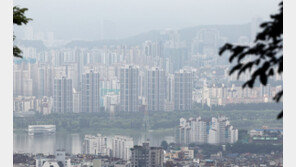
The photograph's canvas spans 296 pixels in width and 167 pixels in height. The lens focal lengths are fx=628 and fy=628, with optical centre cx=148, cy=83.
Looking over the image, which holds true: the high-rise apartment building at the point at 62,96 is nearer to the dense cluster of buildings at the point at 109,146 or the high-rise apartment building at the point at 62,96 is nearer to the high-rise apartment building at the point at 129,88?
the high-rise apartment building at the point at 129,88

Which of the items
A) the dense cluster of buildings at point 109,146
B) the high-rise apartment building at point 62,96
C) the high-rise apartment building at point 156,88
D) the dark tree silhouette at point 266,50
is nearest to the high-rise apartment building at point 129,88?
the high-rise apartment building at point 156,88

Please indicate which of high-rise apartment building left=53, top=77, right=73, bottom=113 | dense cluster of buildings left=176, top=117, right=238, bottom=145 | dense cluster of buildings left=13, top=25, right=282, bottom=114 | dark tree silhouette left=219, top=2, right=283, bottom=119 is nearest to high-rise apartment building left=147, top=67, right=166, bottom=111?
dense cluster of buildings left=13, top=25, right=282, bottom=114

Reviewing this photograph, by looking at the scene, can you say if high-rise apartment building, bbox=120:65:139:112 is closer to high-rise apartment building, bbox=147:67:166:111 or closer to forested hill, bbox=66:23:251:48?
high-rise apartment building, bbox=147:67:166:111

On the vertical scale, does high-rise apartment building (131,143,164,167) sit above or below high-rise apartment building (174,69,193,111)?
below

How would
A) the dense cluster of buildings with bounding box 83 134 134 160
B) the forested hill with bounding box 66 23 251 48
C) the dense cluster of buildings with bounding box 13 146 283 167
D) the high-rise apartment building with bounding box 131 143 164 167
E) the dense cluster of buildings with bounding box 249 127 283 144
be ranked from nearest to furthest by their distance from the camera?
the high-rise apartment building with bounding box 131 143 164 167, the dense cluster of buildings with bounding box 13 146 283 167, the dense cluster of buildings with bounding box 83 134 134 160, the dense cluster of buildings with bounding box 249 127 283 144, the forested hill with bounding box 66 23 251 48

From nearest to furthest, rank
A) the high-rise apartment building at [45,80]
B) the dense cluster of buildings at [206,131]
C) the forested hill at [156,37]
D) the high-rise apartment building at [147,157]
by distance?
the high-rise apartment building at [147,157], the dense cluster of buildings at [206,131], the forested hill at [156,37], the high-rise apartment building at [45,80]

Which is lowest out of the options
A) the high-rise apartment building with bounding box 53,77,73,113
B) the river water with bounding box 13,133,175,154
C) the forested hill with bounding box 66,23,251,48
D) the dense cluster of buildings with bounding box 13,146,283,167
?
the dense cluster of buildings with bounding box 13,146,283,167
